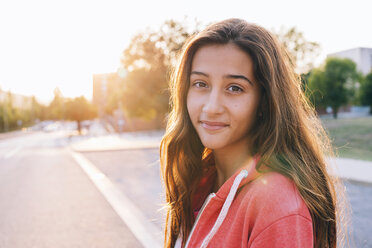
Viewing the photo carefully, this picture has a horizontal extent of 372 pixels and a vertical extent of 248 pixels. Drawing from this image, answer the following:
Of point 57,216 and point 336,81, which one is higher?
point 336,81

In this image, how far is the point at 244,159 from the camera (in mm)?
1425

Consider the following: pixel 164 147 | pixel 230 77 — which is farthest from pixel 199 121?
pixel 164 147

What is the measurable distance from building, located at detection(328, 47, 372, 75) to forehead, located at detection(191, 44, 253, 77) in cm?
3616

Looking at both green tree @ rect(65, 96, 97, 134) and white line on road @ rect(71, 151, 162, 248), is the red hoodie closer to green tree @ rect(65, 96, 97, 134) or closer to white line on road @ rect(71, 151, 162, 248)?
white line on road @ rect(71, 151, 162, 248)

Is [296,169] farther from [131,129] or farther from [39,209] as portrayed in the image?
[131,129]

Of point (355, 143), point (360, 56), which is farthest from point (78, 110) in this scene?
point (360, 56)

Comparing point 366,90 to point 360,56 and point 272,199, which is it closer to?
point 360,56

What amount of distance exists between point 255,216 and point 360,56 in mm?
45965

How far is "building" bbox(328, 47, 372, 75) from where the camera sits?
39.2 metres

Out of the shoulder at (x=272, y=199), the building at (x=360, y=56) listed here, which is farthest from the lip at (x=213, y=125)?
the building at (x=360, y=56)

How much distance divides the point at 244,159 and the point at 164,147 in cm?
53

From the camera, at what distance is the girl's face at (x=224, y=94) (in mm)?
1278

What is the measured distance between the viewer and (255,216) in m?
1.07

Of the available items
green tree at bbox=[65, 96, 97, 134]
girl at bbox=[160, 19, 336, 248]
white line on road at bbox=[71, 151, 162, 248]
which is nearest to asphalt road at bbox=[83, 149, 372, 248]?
white line on road at bbox=[71, 151, 162, 248]
